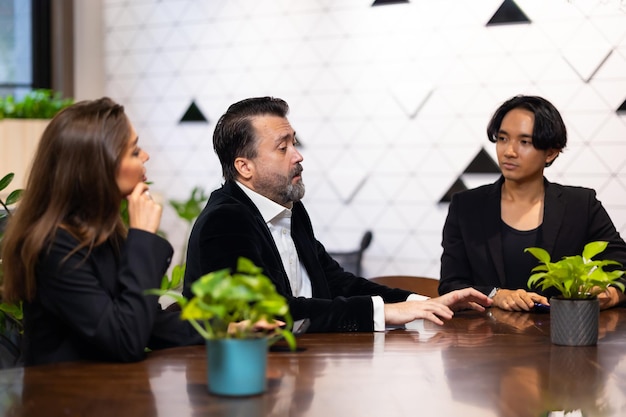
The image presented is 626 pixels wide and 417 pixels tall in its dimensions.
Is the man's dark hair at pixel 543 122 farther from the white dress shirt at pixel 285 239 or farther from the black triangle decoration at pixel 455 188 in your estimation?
the black triangle decoration at pixel 455 188

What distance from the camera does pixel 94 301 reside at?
6.00 feet

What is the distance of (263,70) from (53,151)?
3110mm

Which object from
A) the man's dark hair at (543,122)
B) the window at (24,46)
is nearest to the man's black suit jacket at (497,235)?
the man's dark hair at (543,122)

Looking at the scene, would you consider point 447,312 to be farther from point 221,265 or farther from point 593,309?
point 221,265

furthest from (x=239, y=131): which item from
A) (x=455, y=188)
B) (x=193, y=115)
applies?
(x=193, y=115)

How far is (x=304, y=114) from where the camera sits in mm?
4816

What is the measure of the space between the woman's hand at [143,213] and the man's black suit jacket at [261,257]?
45 cm

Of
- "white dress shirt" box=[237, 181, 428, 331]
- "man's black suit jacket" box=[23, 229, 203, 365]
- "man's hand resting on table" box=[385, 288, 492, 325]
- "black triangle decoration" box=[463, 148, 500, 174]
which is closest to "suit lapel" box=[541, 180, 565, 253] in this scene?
"white dress shirt" box=[237, 181, 428, 331]

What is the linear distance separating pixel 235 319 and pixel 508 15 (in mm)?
3090

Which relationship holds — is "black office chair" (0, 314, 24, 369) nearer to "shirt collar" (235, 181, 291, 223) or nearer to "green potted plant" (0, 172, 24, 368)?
"green potted plant" (0, 172, 24, 368)

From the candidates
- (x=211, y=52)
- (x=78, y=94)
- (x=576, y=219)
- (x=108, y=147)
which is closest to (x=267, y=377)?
(x=108, y=147)

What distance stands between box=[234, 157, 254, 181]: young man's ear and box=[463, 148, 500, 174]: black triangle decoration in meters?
1.94

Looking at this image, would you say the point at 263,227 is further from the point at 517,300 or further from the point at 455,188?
the point at 455,188

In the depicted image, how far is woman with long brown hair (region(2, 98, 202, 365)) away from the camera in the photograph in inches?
72.4
